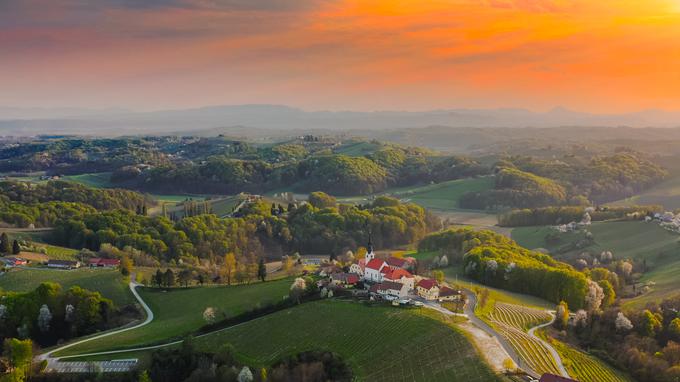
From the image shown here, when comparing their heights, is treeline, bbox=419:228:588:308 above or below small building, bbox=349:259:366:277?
below

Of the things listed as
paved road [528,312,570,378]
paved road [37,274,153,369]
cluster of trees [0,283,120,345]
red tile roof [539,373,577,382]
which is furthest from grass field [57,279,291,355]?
red tile roof [539,373,577,382]

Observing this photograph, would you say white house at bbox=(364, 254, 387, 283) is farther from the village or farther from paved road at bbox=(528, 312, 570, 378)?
paved road at bbox=(528, 312, 570, 378)

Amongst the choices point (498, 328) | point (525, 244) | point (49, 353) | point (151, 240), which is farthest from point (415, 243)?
point (49, 353)

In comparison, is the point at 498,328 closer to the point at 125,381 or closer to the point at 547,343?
the point at 547,343

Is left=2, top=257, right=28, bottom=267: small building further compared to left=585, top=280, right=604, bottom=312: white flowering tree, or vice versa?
left=2, top=257, right=28, bottom=267: small building

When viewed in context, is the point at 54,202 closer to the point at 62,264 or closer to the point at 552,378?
the point at 62,264

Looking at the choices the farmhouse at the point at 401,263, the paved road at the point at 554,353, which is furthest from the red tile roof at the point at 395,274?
the paved road at the point at 554,353

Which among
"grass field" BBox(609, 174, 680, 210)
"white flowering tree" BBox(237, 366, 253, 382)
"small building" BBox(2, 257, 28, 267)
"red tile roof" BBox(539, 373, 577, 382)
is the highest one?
"red tile roof" BBox(539, 373, 577, 382)
